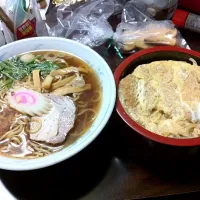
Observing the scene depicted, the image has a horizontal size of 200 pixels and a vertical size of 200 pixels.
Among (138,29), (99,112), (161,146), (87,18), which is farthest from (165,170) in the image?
(87,18)

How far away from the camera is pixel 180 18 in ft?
4.42

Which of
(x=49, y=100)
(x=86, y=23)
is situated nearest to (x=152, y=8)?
(x=86, y=23)

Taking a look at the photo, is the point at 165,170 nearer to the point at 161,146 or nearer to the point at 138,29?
the point at 161,146

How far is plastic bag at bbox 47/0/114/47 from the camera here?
1.24 meters

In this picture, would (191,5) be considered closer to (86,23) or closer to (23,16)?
(86,23)

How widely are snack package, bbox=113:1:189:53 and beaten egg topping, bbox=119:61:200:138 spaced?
209 millimetres

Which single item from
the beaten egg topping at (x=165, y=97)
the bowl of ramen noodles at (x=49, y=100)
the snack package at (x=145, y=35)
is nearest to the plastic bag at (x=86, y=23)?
the snack package at (x=145, y=35)

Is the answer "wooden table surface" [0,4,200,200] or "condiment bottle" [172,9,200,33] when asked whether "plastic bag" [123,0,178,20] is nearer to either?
"condiment bottle" [172,9,200,33]

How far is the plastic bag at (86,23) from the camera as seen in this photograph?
1244 mm

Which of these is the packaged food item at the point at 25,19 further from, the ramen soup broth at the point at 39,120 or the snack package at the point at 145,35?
the snack package at the point at 145,35

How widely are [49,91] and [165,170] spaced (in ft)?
1.37

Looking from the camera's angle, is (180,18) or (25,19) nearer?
(25,19)

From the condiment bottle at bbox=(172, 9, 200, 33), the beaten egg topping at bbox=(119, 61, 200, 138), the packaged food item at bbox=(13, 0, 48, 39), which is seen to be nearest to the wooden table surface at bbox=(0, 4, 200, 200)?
the beaten egg topping at bbox=(119, 61, 200, 138)

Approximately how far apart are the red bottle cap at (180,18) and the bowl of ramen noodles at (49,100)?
513 millimetres
